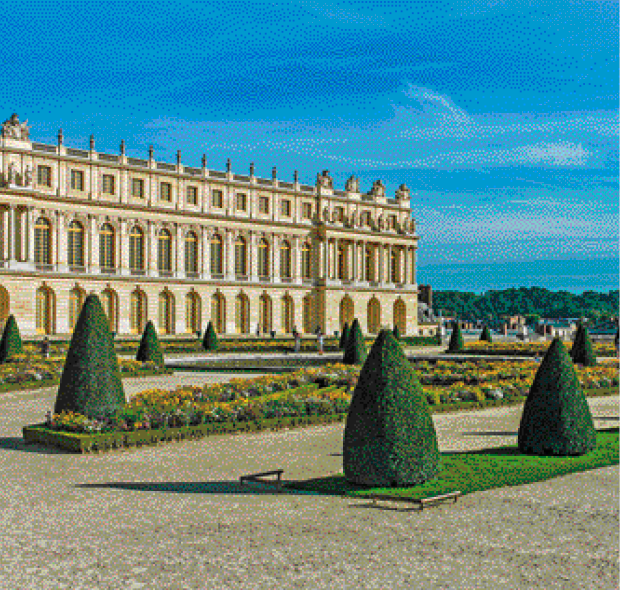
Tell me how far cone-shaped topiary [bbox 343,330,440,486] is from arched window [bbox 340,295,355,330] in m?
63.3

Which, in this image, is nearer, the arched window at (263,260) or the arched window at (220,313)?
the arched window at (220,313)

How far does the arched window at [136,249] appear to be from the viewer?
204 ft

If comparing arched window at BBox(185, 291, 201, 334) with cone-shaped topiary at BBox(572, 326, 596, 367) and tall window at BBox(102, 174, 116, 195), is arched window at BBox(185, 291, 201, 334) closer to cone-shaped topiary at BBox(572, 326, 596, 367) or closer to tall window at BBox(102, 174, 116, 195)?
tall window at BBox(102, 174, 116, 195)

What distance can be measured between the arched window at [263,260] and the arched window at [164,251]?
8611 mm

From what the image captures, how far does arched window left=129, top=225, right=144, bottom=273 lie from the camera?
62.0 meters

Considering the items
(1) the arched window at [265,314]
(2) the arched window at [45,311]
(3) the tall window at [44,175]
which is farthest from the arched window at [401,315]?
(3) the tall window at [44,175]

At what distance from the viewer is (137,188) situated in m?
62.0

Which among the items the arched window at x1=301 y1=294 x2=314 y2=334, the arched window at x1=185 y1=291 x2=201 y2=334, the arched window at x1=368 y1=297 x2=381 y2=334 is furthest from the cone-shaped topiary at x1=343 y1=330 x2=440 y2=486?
the arched window at x1=368 y1=297 x2=381 y2=334

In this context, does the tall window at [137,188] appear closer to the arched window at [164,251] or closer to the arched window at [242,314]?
the arched window at [164,251]

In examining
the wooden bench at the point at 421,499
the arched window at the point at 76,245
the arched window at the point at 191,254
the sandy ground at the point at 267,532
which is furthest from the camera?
the arched window at the point at 191,254

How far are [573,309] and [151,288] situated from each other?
5740 inches

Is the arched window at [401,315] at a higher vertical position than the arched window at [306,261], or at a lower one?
lower

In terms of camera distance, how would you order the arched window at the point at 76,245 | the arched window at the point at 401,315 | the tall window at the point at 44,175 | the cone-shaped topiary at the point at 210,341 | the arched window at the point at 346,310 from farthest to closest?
the arched window at the point at 401,315 → the arched window at the point at 346,310 → the arched window at the point at 76,245 → the tall window at the point at 44,175 → the cone-shaped topiary at the point at 210,341

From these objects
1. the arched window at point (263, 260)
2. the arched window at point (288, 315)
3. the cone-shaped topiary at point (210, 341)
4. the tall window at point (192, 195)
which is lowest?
the cone-shaped topiary at point (210, 341)
